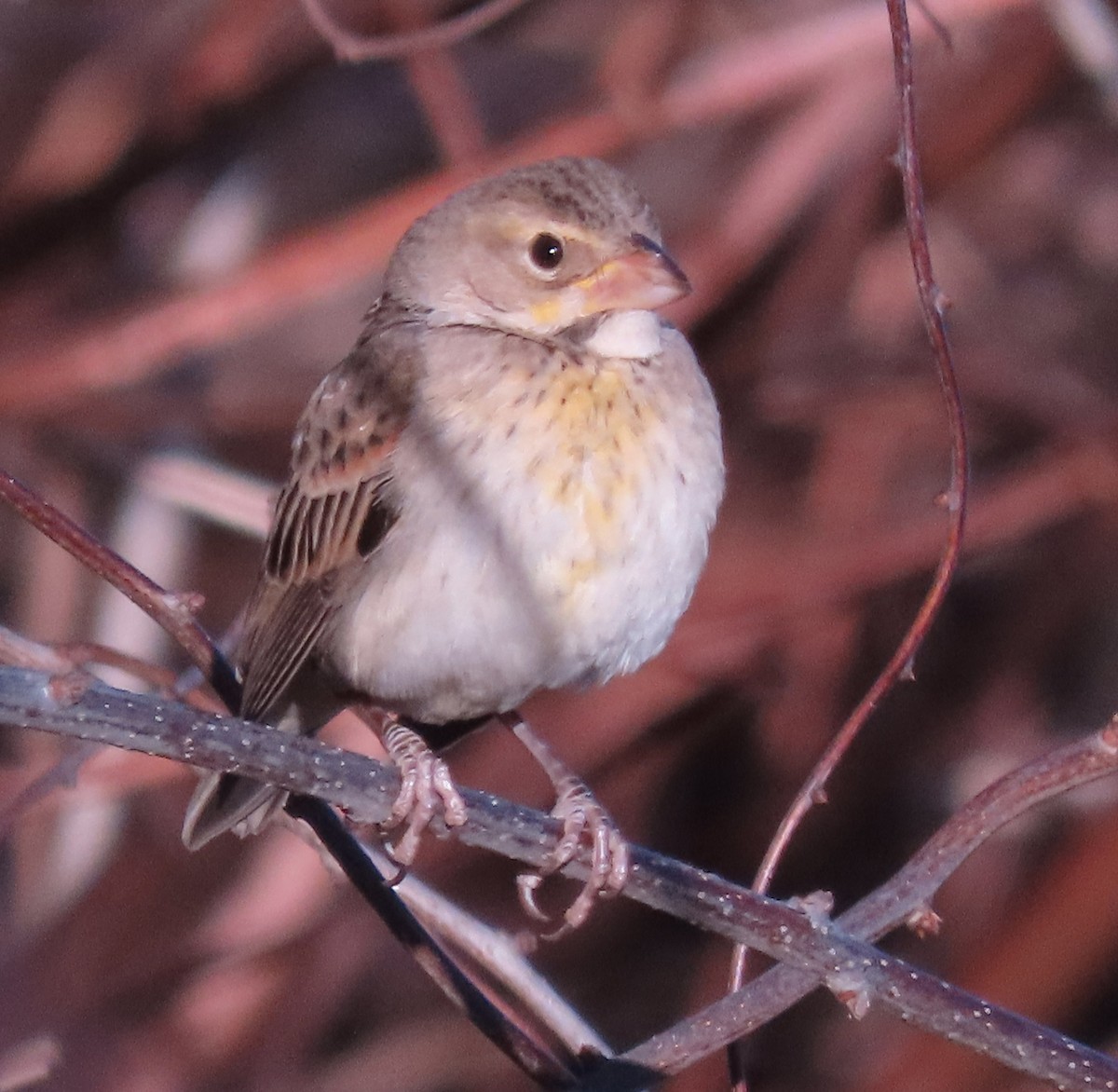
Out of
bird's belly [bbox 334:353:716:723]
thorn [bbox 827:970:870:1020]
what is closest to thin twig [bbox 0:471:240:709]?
bird's belly [bbox 334:353:716:723]

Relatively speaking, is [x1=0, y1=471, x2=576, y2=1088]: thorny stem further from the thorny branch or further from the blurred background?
the blurred background

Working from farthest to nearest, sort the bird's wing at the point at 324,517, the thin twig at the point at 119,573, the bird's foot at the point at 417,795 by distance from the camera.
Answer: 1. the bird's wing at the point at 324,517
2. the bird's foot at the point at 417,795
3. the thin twig at the point at 119,573

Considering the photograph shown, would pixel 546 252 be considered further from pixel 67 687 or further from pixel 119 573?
pixel 67 687

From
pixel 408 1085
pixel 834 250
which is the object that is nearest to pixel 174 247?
pixel 834 250

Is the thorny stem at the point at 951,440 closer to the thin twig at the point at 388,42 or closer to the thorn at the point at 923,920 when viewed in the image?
the thorn at the point at 923,920

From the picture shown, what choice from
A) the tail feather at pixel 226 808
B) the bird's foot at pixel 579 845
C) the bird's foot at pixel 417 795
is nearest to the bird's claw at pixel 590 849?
the bird's foot at pixel 579 845

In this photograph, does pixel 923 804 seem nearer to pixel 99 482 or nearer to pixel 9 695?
pixel 99 482

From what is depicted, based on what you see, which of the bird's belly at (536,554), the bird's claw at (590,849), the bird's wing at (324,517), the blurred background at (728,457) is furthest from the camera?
the blurred background at (728,457)
